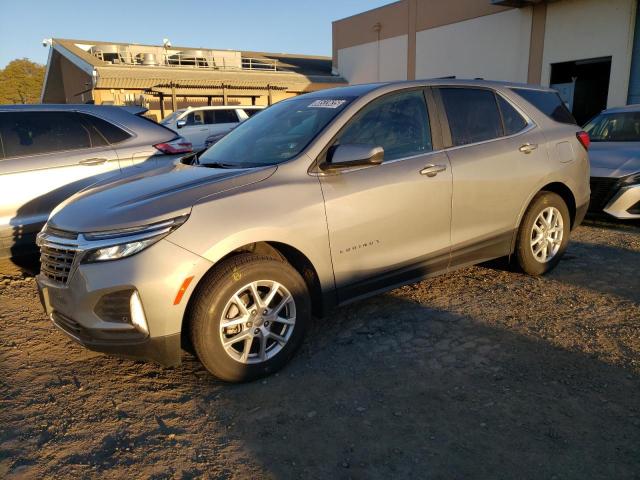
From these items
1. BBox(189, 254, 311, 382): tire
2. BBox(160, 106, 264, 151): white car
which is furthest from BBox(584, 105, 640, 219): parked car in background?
BBox(160, 106, 264, 151): white car

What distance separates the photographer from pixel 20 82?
174 feet

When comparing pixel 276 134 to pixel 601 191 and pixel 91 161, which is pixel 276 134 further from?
pixel 601 191

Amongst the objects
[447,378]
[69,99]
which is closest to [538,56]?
[447,378]

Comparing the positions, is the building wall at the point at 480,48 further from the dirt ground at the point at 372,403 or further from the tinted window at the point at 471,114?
the dirt ground at the point at 372,403

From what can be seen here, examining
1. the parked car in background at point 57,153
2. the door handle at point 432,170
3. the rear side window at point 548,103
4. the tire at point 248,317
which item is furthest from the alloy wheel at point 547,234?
the parked car in background at point 57,153

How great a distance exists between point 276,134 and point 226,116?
12301 mm

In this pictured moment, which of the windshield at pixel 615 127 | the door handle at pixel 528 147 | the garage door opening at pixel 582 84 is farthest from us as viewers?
the garage door opening at pixel 582 84

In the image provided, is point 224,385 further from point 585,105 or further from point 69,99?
point 69,99

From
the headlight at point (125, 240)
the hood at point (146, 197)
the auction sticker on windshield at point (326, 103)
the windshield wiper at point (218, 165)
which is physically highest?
the auction sticker on windshield at point (326, 103)

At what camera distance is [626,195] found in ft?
20.5

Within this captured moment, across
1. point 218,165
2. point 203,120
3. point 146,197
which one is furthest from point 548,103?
point 203,120

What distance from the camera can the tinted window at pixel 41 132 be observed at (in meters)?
4.98

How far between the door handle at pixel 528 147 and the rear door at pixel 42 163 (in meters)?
4.01

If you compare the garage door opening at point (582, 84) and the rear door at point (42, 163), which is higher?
the garage door opening at point (582, 84)
